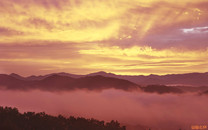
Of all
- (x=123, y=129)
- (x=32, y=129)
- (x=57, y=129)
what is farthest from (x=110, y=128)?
(x=32, y=129)

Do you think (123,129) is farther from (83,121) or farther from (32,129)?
(32,129)

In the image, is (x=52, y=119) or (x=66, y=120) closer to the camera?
(x=52, y=119)

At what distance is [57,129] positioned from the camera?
7238 centimetres

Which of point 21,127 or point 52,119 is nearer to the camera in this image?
point 21,127

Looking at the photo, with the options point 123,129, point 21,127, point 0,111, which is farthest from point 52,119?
point 123,129

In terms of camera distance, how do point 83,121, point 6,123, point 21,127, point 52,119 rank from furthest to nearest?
point 83,121 → point 52,119 → point 21,127 → point 6,123

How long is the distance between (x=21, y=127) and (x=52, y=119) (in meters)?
8.72

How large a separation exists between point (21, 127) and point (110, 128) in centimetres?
2536

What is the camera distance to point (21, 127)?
7000 centimetres

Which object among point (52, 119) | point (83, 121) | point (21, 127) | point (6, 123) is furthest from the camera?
point (83, 121)

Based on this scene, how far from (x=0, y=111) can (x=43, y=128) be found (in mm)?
13845

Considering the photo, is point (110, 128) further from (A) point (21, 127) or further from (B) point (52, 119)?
(A) point (21, 127)

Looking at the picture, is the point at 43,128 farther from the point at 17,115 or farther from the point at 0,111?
the point at 0,111

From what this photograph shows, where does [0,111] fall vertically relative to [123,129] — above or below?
above
